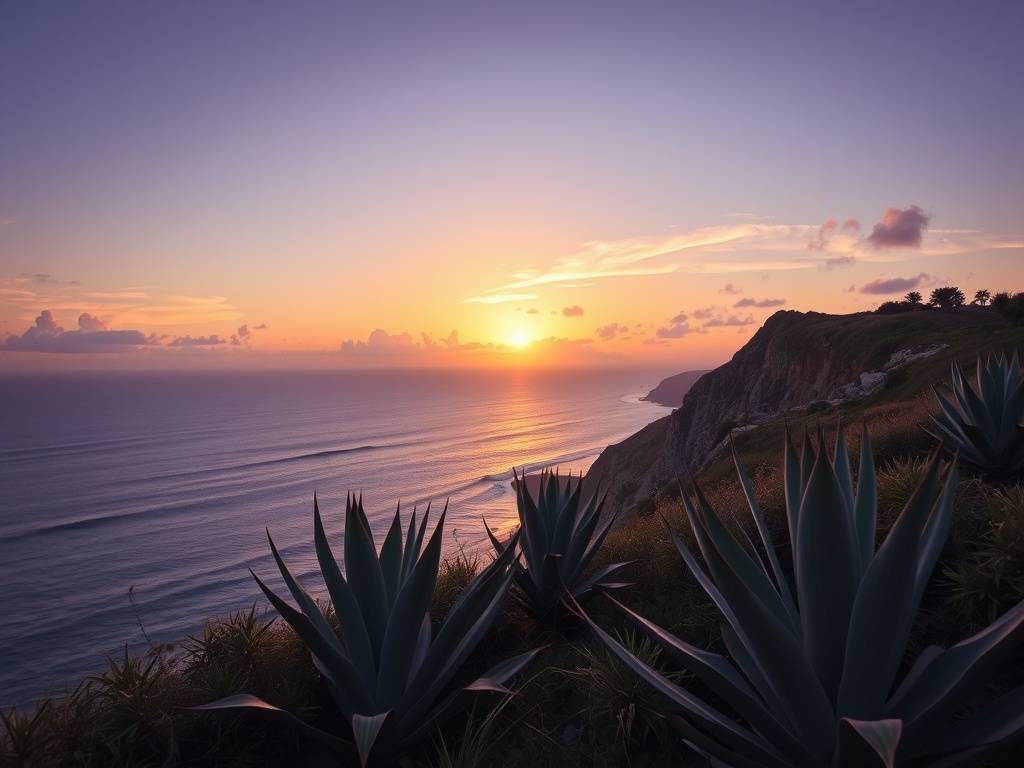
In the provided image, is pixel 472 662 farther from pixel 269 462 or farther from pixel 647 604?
pixel 269 462

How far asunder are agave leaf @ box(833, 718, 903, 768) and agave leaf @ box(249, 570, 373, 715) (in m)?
2.34

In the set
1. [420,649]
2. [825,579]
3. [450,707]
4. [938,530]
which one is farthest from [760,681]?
[420,649]

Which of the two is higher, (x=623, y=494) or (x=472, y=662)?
(x=472, y=662)

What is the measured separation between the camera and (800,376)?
3609 centimetres

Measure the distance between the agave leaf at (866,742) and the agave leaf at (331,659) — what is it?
234 cm

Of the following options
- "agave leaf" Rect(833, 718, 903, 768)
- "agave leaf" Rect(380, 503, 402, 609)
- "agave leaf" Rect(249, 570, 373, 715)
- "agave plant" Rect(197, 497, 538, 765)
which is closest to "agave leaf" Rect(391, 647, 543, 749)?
"agave plant" Rect(197, 497, 538, 765)

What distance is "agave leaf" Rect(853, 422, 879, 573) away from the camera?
2.83 meters

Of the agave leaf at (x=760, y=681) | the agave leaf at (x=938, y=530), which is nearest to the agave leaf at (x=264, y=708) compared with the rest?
the agave leaf at (x=760, y=681)

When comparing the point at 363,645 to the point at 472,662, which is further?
Result: the point at 472,662

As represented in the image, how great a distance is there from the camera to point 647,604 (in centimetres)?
460

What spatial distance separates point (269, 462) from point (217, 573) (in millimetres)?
30800

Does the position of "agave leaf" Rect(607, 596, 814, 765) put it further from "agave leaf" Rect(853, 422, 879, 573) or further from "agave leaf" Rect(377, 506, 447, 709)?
"agave leaf" Rect(377, 506, 447, 709)

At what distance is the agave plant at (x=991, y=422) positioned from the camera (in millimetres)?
5980

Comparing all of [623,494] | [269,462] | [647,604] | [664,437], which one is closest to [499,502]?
[623,494]
